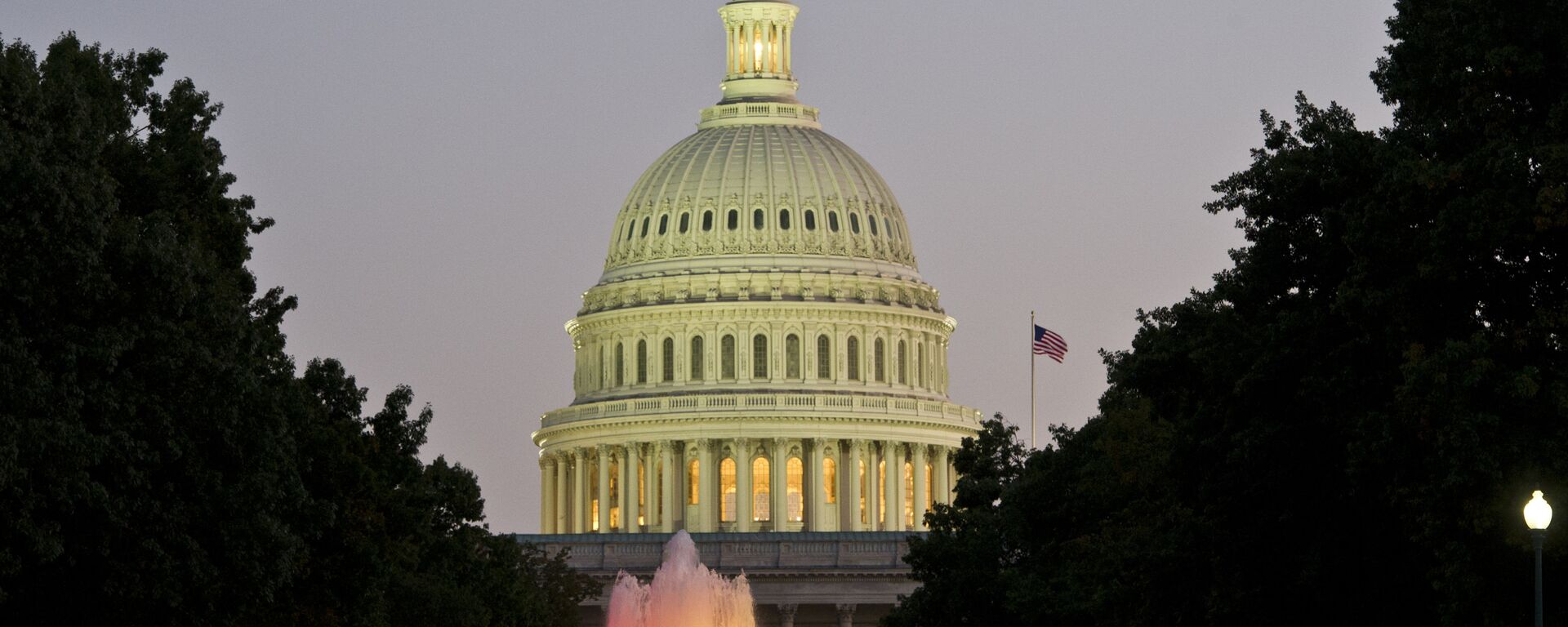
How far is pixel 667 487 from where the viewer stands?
19762cm

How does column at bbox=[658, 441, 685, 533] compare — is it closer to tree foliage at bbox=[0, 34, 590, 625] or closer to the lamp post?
tree foliage at bbox=[0, 34, 590, 625]

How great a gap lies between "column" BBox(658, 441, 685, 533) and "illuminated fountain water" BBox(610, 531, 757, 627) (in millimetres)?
49780

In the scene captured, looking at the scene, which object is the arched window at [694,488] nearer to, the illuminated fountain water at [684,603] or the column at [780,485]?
the column at [780,485]

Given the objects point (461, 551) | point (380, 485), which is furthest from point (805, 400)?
point (380, 485)

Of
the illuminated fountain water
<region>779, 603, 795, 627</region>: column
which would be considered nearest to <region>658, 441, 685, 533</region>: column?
<region>779, 603, 795, 627</region>: column

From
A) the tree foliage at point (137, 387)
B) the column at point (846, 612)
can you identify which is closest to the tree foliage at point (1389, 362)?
the tree foliage at point (137, 387)

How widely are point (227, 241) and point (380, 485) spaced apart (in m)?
7.91

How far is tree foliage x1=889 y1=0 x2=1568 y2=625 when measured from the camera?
47.1 metres

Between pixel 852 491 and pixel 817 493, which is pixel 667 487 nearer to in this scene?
pixel 817 493

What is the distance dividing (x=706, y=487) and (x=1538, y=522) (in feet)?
515

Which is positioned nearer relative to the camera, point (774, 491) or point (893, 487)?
point (893, 487)

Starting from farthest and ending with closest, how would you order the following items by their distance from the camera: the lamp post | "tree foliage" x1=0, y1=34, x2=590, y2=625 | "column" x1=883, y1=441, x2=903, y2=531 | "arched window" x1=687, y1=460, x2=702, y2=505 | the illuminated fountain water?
"arched window" x1=687, y1=460, x2=702, y2=505
"column" x1=883, y1=441, x2=903, y2=531
the illuminated fountain water
"tree foliage" x1=0, y1=34, x2=590, y2=625
the lamp post

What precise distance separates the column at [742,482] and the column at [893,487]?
775 cm

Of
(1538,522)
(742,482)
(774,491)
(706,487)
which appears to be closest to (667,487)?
(706,487)
